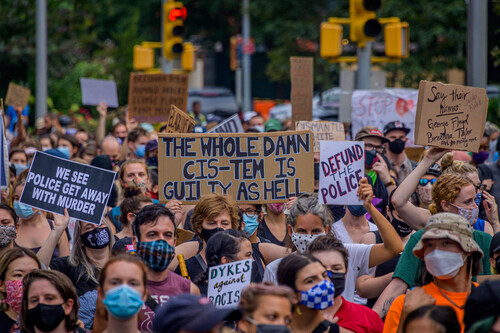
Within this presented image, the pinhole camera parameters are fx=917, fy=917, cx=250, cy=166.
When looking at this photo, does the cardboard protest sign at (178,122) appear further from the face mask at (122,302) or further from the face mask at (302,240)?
the face mask at (122,302)

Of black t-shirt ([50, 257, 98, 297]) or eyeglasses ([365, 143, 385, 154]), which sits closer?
black t-shirt ([50, 257, 98, 297])

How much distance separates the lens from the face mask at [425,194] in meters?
7.50

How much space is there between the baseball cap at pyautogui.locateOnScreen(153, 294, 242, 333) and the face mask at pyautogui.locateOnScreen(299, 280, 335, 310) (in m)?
0.92

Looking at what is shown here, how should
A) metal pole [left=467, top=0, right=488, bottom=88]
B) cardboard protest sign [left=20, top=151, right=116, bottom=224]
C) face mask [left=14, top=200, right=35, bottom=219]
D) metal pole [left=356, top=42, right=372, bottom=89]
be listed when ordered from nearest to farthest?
cardboard protest sign [left=20, top=151, right=116, bottom=224], face mask [left=14, top=200, right=35, bottom=219], metal pole [left=467, top=0, right=488, bottom=88], metal pole [left=356, top=42, right=372, bottom=89]

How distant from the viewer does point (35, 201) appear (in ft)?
21.7

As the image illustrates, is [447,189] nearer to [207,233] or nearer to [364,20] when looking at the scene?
[207,233]

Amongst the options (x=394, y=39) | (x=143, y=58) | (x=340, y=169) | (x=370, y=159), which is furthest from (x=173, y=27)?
(x=340, y=169)

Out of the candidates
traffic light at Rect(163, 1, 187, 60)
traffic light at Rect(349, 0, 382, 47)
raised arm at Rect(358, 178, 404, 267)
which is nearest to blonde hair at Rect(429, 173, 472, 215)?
raised arm at Rect(358, 178, 404, 267)

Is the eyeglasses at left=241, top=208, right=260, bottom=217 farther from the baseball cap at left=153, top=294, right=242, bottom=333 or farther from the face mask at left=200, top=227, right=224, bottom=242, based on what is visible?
the baseball cap at left=153, top=294, right=242, bottom=333

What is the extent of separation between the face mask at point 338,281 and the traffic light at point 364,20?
8.58 meters

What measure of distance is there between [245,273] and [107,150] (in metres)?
6.14

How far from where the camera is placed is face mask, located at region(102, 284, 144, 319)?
4.16 m

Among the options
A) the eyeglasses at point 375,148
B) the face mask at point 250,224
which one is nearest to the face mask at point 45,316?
the face mask at point 250,224

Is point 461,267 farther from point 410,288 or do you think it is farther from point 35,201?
point 35,201
